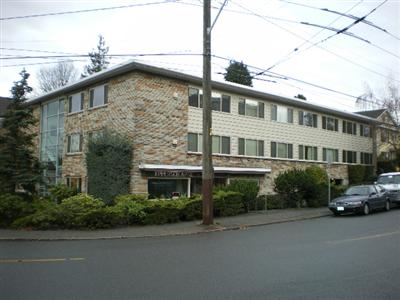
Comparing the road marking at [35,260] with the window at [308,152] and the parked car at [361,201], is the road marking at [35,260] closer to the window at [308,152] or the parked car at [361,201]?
the parked car at [361,201]

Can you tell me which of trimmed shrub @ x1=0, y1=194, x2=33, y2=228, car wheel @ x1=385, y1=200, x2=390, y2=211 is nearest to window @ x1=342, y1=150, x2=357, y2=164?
car wheel @ x1=385, y1=200, x2=390, y2=211

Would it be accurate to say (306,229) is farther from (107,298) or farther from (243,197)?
(107,298)

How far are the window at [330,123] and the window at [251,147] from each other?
8.99 metres

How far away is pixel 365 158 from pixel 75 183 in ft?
92.2

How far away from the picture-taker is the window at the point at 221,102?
2986 centimetres

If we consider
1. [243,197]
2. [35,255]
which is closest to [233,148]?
[243,197]

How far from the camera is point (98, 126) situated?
2803 centimetres

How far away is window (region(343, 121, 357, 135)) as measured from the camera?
1677 inches

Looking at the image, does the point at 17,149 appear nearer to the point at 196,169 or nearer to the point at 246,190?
the point at 196,169

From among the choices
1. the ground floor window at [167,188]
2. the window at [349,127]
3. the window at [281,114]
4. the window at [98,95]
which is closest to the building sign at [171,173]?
the ground floor window at [167,188]

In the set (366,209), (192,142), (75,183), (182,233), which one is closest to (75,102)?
(75,183)

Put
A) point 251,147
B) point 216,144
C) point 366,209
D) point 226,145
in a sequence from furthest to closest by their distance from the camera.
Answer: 1. point 251,147
2. point 226,145
3. point 216,144
4. point 366,209

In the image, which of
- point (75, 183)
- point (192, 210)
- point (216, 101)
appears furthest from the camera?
point (216, 101)

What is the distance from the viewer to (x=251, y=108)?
32.6 m
